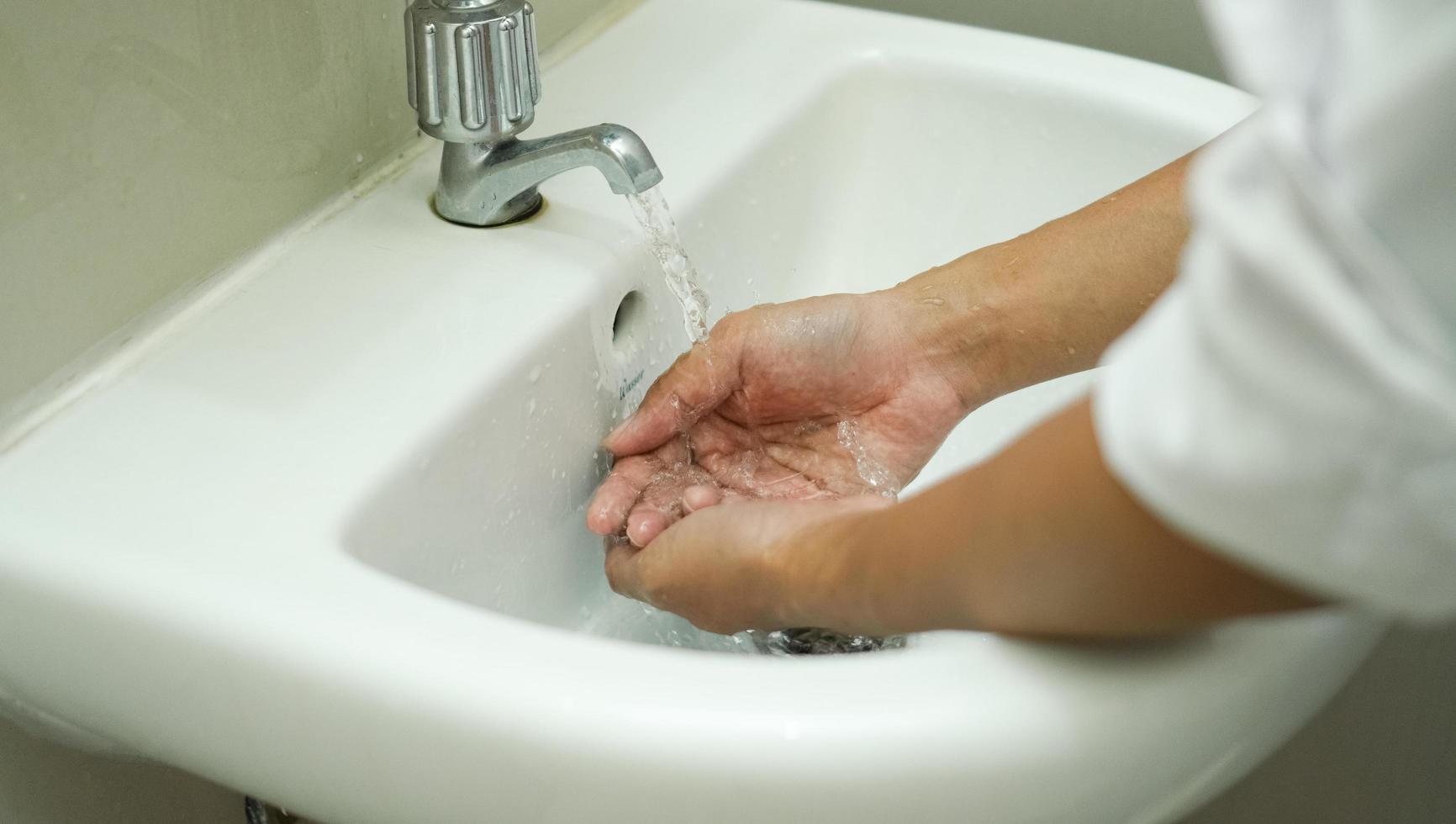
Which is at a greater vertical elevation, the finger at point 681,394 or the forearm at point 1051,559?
the forearm at point 1051,559

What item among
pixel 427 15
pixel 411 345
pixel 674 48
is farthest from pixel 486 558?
pixel 674 48

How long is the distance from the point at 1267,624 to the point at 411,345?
30cm

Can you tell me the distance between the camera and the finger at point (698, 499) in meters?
0.53

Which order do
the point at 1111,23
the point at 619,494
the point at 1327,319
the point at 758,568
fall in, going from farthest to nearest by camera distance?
the point at 1111,23, the point at 619,494, the point at 758,568, the point at 1327,319

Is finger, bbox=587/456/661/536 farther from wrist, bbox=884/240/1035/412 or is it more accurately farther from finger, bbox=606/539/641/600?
wrist, bbox=884/240/1035/412

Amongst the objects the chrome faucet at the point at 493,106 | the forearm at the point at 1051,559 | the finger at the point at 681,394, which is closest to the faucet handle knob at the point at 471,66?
the chrome faucet at the point at 493,106

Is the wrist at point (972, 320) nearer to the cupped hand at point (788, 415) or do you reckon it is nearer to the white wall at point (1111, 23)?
the cupped hand at point (788, 415)

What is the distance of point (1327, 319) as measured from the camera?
0.67 feet

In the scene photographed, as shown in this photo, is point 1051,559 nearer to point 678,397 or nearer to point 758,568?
point 758,568

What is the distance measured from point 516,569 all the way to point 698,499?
0.27 ft

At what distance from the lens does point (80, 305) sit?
0.44 m

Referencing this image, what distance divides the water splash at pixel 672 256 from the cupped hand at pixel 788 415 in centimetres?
1

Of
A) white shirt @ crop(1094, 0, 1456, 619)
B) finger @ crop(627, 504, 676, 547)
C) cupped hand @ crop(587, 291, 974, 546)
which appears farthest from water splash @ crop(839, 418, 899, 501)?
white shirt @ crop(1094, 0, 1456, 619)

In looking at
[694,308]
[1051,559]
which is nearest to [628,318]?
[694,308]
